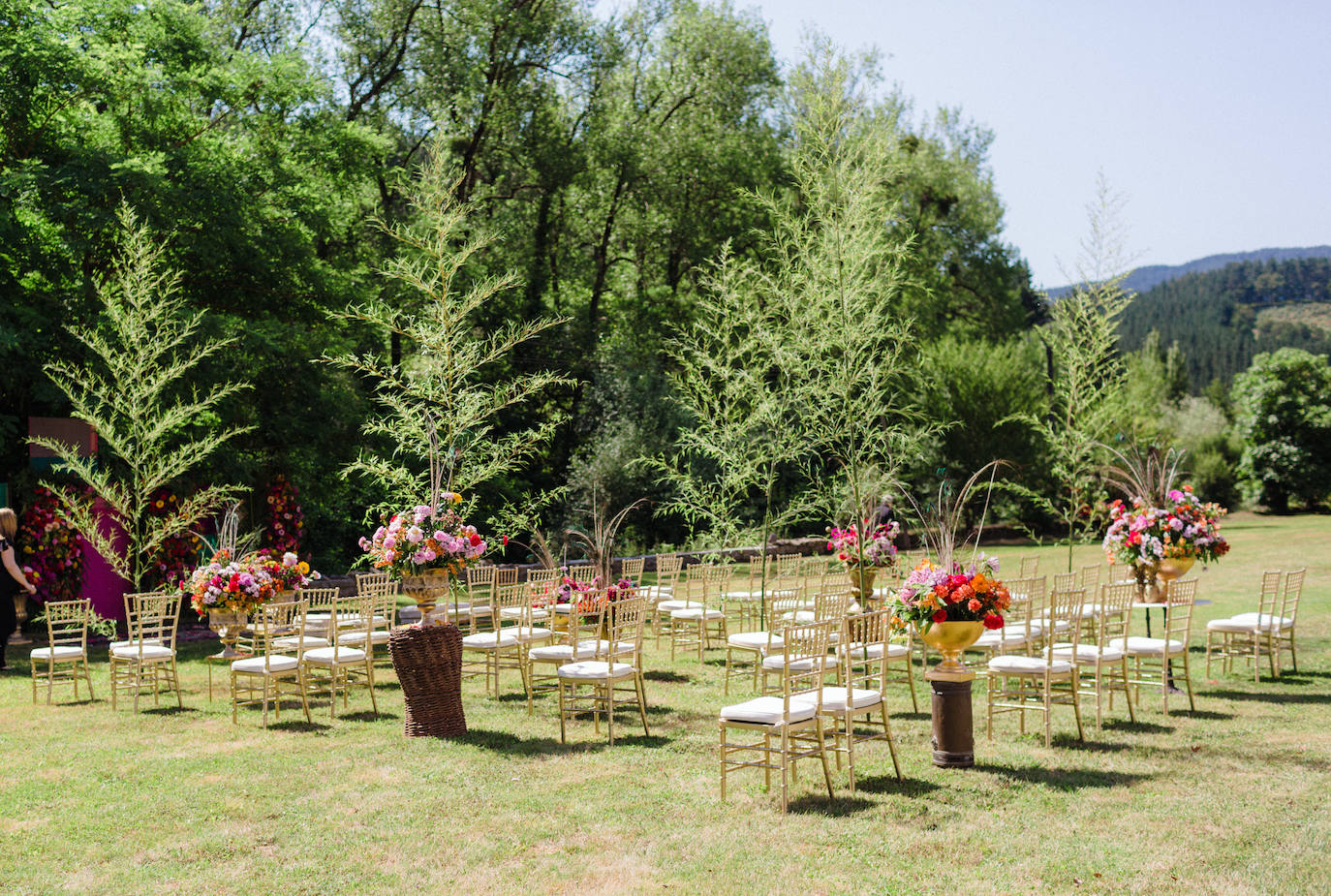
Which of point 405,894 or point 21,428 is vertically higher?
point 21,428

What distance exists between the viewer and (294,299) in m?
17.1

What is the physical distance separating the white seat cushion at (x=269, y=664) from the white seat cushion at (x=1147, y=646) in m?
6.91

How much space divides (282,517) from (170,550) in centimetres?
205

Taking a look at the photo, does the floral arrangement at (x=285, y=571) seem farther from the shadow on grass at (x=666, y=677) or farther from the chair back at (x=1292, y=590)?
the chair back at (x=1292, y=590)

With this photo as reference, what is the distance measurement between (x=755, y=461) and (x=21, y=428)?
10977 mm

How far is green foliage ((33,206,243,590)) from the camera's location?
39.8 ft

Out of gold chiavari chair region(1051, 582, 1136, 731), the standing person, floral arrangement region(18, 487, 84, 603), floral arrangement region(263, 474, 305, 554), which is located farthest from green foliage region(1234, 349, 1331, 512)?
the standing person

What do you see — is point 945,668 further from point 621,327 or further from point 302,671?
point 621,327

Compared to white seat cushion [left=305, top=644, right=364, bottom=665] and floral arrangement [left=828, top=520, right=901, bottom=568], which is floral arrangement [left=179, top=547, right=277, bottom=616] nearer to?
white seat cushion [left=305, top=644, right=364, bottom=665]

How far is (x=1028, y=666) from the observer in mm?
7445

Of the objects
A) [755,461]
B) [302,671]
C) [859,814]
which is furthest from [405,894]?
[755,461]

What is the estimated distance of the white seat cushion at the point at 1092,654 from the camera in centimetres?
791

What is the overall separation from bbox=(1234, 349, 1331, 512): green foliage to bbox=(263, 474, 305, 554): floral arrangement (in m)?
34.4

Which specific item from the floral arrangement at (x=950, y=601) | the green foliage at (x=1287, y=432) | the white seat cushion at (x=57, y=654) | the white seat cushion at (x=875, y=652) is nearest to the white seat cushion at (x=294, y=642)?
the white seat cushion at (x=57, y=654)
